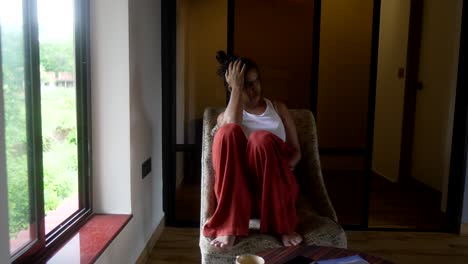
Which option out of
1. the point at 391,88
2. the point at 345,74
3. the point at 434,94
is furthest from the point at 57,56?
the point at 391,88

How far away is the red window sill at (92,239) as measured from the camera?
1561mm

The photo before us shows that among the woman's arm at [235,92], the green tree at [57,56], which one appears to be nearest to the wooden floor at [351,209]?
the woman's arm at [235,92]

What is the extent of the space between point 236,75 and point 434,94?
7.99 feet

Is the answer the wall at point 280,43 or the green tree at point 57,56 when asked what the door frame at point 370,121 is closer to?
the wall at point 280,43

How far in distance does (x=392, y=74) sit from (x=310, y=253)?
3284 mm

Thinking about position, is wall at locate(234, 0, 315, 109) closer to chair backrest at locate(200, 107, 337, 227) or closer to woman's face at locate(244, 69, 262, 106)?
chair backrest at locate(200, 107, 337, 227)

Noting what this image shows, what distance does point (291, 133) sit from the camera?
84.2 inches

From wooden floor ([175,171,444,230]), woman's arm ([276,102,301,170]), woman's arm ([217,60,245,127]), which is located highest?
woman's arm ([217,60,245,127])

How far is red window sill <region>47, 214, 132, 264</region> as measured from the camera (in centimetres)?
156

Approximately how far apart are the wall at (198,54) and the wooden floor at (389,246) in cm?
78

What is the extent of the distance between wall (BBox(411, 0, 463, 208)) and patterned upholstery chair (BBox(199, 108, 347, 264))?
5.52 ft

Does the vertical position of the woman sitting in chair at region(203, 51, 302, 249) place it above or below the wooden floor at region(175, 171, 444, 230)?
above

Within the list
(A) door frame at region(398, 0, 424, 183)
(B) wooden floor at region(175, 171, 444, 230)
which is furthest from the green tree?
(A) door frame at region(398, 0, 424, 183)

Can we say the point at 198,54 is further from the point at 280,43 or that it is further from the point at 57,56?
the point at 57,56
